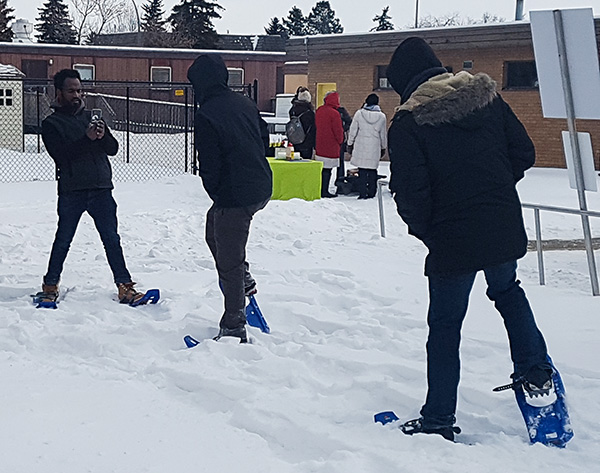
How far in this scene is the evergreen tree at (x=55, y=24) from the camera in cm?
5472

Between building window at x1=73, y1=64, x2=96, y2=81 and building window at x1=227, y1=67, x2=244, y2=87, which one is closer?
building window at x1=73, y1=64, x2=96, y2=81

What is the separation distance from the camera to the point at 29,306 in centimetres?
615

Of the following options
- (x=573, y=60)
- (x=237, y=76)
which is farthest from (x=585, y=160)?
(x=237, y=76)

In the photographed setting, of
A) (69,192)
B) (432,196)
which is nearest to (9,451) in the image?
(432,196)

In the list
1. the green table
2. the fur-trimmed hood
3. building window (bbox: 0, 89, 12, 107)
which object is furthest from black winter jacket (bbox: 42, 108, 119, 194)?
building window (bbox: 0, 89, 12, 107)

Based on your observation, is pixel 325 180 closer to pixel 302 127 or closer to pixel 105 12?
pixel 302 127

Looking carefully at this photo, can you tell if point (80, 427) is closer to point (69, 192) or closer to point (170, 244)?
point (69, 192)

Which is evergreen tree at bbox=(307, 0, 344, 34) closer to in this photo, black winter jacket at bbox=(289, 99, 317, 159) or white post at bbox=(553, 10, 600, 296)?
black winter jacket at bbox=(289, 99, 317, 159)

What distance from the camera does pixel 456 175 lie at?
3543 millimetres

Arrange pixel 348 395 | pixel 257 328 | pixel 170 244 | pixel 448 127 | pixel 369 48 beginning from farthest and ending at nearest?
pixel 369 48
pixel 170 244
pixel 257 328
pixel 348 395
pixel 448 127

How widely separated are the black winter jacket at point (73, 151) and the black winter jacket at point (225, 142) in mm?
1330

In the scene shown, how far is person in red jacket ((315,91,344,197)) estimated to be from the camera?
13.3m

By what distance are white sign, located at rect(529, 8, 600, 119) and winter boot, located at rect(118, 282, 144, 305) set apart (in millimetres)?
3596

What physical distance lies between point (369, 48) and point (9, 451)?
19.8 m
